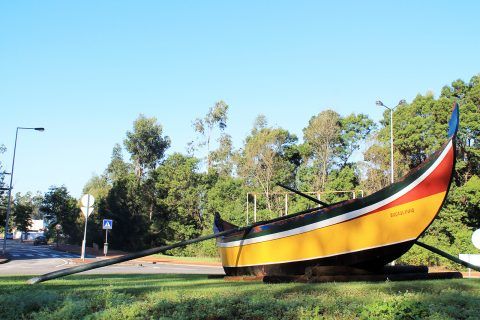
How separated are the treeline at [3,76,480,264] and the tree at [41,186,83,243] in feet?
2.78

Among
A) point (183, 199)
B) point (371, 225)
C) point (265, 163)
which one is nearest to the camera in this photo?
point (371, 225)

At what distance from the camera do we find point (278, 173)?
137 ft

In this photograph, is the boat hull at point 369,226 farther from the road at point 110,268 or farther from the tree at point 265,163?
the tree at point 265,163

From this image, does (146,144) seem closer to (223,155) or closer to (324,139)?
(223,155)

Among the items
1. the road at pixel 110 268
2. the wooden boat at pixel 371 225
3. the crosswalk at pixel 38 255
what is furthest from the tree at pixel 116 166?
the wooden boat at pixel 371 225

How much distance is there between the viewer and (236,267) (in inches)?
403

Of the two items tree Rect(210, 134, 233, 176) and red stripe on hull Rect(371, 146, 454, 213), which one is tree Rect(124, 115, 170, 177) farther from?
red stripe on hull Rect(371, 146, 454, 213)

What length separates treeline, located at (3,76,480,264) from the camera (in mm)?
34000

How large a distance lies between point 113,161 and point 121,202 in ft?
85.6

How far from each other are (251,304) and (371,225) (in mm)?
3242

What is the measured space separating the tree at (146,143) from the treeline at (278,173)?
12 cm

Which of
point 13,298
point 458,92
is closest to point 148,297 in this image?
point 13,298

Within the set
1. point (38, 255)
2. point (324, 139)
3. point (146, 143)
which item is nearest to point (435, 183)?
point (38, 255)

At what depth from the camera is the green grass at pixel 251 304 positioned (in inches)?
197
